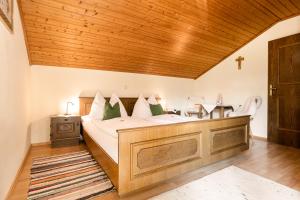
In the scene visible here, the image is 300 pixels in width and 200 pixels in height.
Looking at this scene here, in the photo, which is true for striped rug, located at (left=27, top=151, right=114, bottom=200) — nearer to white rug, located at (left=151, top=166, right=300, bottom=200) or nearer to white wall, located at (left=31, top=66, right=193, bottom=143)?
white rug, located at (left=151, top=166, right=300, bottom=200)

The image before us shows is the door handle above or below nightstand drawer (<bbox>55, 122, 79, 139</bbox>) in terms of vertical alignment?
above

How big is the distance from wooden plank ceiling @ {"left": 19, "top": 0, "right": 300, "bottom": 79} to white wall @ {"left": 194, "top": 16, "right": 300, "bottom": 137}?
0.20m

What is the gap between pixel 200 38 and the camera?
377cm

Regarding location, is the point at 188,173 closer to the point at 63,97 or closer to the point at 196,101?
the point at 63,97

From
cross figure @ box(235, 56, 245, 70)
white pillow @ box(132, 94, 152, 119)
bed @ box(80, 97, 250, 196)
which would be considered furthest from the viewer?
cross figure @ box(235, 56, 245, 70)

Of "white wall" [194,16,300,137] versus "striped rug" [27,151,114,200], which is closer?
"striped rug" [27,151,114,200]

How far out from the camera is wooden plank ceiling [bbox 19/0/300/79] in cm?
255

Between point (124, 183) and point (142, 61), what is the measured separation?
3.04 m

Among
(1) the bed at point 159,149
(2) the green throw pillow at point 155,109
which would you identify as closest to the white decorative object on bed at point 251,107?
(1) the bed at point 159,149

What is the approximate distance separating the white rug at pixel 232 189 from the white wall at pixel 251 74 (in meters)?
2.41

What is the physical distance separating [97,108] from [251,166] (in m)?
2.90

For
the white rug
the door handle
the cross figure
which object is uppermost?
the cross figure

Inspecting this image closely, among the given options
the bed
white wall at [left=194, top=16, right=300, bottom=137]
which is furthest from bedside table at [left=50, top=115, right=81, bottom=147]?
white wall at [left=194, top=16, right=300, bottom=137]

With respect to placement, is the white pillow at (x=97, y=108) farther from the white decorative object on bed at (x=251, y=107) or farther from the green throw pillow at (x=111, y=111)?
the white decorative object on bed at (x=251, y=107)
